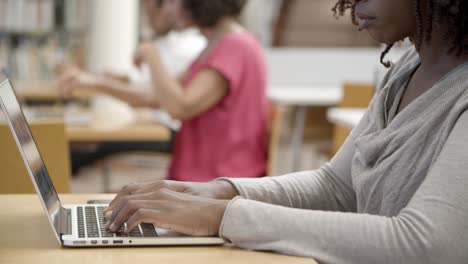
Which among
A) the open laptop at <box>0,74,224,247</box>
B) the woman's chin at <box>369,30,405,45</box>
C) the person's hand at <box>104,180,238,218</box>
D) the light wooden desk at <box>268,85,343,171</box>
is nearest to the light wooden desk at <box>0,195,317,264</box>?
A: the open laptop at <box>0,74,224,247</box>

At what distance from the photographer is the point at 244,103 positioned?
9.75 feet

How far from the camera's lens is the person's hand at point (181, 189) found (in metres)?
1.36

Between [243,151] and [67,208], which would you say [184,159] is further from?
[67,208]

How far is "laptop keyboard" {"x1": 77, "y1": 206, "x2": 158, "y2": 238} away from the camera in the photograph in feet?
4.26

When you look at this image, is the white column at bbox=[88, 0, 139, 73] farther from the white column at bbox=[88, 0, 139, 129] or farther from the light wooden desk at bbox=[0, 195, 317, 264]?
the light wooden desk at bbox=[0, 195, 317, 264]

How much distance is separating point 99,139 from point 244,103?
0.56m

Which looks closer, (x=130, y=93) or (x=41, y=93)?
(x=130, y=93)

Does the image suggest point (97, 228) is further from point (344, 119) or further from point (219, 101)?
point (344, 119)

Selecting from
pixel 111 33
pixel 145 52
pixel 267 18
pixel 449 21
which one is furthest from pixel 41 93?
pixel 449 21

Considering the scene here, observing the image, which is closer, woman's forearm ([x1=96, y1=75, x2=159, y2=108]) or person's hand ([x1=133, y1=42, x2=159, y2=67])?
person's hand ([x1=133, y1=42, x2=159, y2=67])

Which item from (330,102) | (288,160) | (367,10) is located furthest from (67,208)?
(288,160)

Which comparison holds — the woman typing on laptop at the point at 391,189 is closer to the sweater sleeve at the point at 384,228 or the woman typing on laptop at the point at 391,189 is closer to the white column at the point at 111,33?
the sweater sleeve at the point at 384,228

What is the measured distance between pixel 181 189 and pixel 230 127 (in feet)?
5.07

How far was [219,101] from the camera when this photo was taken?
9.70 feet
